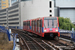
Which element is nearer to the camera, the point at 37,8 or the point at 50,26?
the point at 50,26

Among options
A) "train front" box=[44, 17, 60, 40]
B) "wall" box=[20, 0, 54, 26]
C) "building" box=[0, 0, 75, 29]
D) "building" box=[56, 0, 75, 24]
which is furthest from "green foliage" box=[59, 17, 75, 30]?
"train front" box=[44, 17, 60, 40]

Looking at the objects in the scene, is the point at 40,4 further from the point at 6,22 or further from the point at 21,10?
the point at 6,22

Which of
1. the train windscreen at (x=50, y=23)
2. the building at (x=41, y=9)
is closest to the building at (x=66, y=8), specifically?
the building at (x=41, y=9)

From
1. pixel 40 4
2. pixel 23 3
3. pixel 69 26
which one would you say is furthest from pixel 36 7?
pixel 69 26

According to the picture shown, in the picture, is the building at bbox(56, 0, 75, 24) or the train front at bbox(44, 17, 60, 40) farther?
the building at bbox(56, 0, 75, 24)

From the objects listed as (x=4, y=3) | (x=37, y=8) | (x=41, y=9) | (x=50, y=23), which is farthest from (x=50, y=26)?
(x=4, y=3)

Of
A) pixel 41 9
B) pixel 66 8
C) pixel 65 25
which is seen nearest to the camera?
pixel 65 25

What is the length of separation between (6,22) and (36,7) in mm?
46718

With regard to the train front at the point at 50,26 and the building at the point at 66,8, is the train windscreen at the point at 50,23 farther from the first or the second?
the building at the point at 66,8

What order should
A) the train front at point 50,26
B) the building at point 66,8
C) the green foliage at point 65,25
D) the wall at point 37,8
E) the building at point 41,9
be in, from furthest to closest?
the building at point 66,8 < the building at point 41,9 < the wall at point 37,8 < the green foliage at point 65,25 < the train front at point 50,26

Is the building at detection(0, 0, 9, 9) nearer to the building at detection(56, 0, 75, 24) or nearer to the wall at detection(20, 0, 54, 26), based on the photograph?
the wall at detection(20, 0, 54, 26)

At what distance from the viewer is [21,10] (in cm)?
9038

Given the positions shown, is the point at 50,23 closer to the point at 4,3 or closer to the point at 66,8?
the point at 66,8

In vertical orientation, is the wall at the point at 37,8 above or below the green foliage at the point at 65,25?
above
